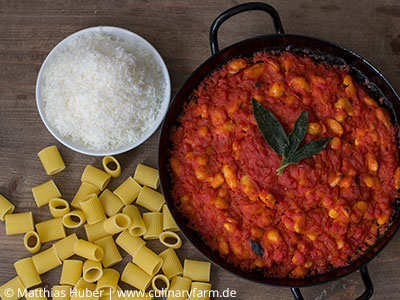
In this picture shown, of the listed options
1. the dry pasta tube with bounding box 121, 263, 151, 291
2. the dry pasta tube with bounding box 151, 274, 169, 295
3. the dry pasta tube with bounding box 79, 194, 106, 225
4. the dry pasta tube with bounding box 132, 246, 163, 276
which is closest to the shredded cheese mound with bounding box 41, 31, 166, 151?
the dry pasta tube with bounding box 79, 194, 106, 225

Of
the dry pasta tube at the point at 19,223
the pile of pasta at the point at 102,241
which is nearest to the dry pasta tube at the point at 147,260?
the pile of pasta at the point at 102,241

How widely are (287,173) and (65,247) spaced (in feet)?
5.78

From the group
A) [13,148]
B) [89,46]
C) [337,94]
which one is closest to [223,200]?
[337,94]

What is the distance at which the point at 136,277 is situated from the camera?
10.2 ft

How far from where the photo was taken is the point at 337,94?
106 inches

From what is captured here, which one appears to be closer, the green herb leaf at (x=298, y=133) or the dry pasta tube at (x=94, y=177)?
the green herb leaf at (x=298, y=133)

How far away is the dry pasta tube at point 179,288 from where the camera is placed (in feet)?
10.1

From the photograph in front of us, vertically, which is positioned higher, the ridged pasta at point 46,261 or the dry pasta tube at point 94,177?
the dry pasta tube at point 94,177

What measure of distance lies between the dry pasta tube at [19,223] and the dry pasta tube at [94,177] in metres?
0.52

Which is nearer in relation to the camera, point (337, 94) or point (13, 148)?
point (337, 94)

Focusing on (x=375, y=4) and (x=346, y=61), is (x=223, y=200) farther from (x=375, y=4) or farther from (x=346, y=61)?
(x=375, y=4)

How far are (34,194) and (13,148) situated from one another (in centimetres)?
43

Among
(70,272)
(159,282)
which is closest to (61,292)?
(70,272)

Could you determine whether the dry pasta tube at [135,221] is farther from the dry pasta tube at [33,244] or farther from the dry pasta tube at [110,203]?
the dry pasta tube at [33,244]
